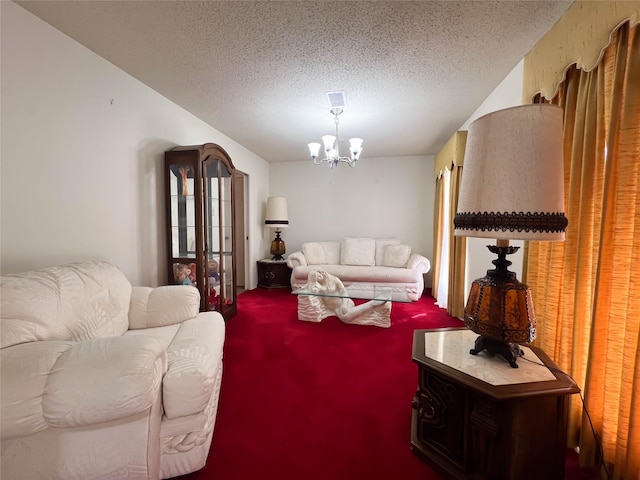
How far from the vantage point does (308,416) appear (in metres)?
1.61

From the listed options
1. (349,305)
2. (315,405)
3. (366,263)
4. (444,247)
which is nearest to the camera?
(315,405)

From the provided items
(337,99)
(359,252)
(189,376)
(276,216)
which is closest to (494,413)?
(189,376)

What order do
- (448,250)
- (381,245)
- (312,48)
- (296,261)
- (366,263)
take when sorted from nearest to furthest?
(312,48) → (448,250) → (296,261) → (366,263) → (381,245)

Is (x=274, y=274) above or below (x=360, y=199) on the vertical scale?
below

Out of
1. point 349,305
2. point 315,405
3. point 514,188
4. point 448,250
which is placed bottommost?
point 315,405

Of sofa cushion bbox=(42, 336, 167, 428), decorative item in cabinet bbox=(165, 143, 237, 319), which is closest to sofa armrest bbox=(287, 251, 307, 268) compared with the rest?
decorative item in cabinet bbox=(165, 143, 237, 319)

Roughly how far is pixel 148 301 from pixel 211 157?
1531mm

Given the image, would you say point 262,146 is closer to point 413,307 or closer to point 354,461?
point 413,307

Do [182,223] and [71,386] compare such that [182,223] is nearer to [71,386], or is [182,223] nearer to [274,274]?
[71,386]

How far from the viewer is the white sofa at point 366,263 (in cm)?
401

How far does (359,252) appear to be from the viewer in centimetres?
462

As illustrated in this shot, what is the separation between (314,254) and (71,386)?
3.81m

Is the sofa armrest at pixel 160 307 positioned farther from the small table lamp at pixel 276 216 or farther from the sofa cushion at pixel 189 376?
the small table lamp at pixel 276 216

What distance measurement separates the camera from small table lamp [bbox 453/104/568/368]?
0.93 meters
